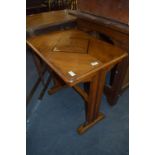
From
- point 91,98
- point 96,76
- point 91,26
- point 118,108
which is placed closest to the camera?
point 96,76

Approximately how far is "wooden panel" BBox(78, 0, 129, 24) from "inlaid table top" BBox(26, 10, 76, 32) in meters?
0.21

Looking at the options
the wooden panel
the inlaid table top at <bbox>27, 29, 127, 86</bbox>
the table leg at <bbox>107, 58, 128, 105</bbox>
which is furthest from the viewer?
the table leg at <bbox>107, 58, 128, 105</bbox>

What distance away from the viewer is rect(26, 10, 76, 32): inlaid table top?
1541 mm

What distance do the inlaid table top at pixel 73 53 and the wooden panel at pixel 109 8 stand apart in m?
0.21

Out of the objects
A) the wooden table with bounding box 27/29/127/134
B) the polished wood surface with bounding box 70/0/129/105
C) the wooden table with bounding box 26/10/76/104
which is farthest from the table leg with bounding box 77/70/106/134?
the wooden table with bounding box 26/10/76/104

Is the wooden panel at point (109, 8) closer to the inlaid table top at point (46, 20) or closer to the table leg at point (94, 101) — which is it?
the inlaid table top at point (46, 20)

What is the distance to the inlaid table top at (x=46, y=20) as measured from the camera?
1541 mm

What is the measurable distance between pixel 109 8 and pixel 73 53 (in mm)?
448

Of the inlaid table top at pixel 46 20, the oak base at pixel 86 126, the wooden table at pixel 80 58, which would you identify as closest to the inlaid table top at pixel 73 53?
the wooden table at pixel 80 58

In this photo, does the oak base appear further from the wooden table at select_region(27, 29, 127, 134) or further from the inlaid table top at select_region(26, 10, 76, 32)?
the inlaid table top at select_region(26, 10, 76, 32)
